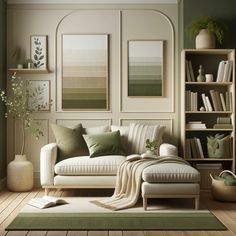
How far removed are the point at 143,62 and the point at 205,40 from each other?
0.98m

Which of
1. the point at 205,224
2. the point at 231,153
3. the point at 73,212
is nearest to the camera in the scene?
A: the point at 205,224

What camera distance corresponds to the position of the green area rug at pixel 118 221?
432 cm

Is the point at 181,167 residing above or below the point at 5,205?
above

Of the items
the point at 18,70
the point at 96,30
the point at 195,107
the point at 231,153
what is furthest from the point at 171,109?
the point at 18,70

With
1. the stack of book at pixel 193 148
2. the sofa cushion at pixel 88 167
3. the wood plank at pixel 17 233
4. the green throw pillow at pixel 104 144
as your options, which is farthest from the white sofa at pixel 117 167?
the wood plank at pixel 17 233

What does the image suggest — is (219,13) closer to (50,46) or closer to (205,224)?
(50,46)

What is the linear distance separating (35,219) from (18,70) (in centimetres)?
277

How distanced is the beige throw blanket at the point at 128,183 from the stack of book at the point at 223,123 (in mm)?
1113

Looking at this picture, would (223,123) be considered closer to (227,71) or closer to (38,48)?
(227,71)

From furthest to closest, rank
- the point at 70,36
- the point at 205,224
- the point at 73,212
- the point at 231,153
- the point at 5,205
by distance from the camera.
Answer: the point at 70,36 < the point at 231,153 < the point at 5,205 < the point at 73,212 < the point at 205,224

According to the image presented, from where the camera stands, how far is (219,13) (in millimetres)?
6645

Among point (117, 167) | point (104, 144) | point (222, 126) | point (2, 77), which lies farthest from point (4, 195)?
point (222, 126)

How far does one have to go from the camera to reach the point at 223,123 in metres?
6.53

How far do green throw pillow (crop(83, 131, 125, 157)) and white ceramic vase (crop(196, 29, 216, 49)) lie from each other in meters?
1.65
